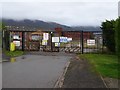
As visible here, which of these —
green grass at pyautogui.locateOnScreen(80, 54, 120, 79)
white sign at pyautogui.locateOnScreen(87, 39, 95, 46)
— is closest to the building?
white sign at pyautogui.locateOnScreen(87, 39, 95, 46)

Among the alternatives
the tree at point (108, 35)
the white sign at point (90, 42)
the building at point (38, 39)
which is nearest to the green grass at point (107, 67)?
the tree at point (108, 35)

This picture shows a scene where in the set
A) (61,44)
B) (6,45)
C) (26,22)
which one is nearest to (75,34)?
(61,44)

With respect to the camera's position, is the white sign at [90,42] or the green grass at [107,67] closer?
the green grass at [107,67]

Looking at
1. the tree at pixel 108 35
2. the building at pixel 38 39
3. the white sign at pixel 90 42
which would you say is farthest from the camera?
the building at pixel 38 39

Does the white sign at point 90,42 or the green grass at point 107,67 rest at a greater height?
the white sign at point 90,42

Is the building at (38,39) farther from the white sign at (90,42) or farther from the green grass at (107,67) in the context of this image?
the green grass at (107,67)

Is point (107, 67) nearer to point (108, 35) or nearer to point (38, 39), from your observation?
point (108, 35)

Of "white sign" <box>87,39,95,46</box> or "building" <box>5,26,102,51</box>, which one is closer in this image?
"white sign" <box>87,39,95,46</box>

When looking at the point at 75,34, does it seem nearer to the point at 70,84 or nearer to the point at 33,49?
the point at 33,49

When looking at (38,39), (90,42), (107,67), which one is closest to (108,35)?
(90,42)

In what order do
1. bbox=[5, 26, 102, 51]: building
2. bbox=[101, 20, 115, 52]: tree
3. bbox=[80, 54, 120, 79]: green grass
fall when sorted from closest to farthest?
bbox=[80, 54, 120, 79]: green grass → bbox=[101, 20, 115, 52]: tree → bbox=[5, 26, 102, 51]: building

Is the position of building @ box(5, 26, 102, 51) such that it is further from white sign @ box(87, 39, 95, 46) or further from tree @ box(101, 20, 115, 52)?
tree @ box(101, 20, 115, 52)

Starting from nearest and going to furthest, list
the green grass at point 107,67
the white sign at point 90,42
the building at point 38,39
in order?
1. the green grass at point 107,67
2. the white sign at point 90,42
3. the building at point 38,39

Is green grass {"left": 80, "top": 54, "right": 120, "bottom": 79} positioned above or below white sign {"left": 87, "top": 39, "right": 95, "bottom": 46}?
below
